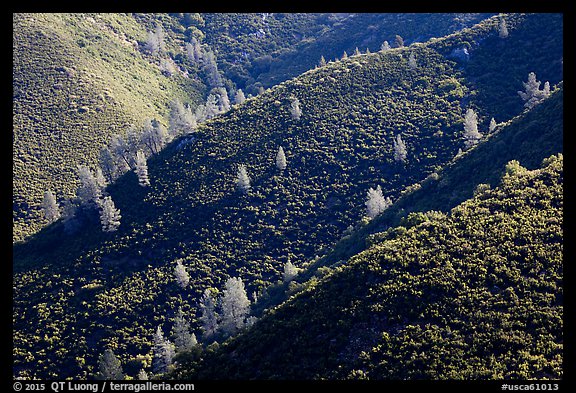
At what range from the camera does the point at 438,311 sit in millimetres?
41062

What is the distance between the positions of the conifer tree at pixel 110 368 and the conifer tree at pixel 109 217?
1040 inches

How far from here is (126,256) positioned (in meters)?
79.5

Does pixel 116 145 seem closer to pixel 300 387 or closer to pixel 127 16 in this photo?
pixel 300 387

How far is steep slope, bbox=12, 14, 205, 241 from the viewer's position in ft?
355

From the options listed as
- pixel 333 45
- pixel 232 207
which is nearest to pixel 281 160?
pixel 232 207

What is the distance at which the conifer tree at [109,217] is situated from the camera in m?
83.1

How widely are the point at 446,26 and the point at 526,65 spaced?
66.4m

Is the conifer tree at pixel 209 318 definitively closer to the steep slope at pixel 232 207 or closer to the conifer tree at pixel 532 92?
the steep slope at pixel 232 207

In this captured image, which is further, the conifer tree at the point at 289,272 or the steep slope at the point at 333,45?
the steep slope at the point at 333,45

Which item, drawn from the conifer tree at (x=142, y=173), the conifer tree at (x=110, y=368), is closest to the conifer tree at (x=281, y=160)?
the conifer tree at (x=142, y=173)

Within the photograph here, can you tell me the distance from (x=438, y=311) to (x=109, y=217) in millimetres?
56954

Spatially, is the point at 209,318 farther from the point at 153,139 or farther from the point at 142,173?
the point at 153,139

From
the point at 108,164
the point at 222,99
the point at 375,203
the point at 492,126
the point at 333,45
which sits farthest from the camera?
the point at 333,45

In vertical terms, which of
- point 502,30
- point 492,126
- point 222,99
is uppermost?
point 222,99
